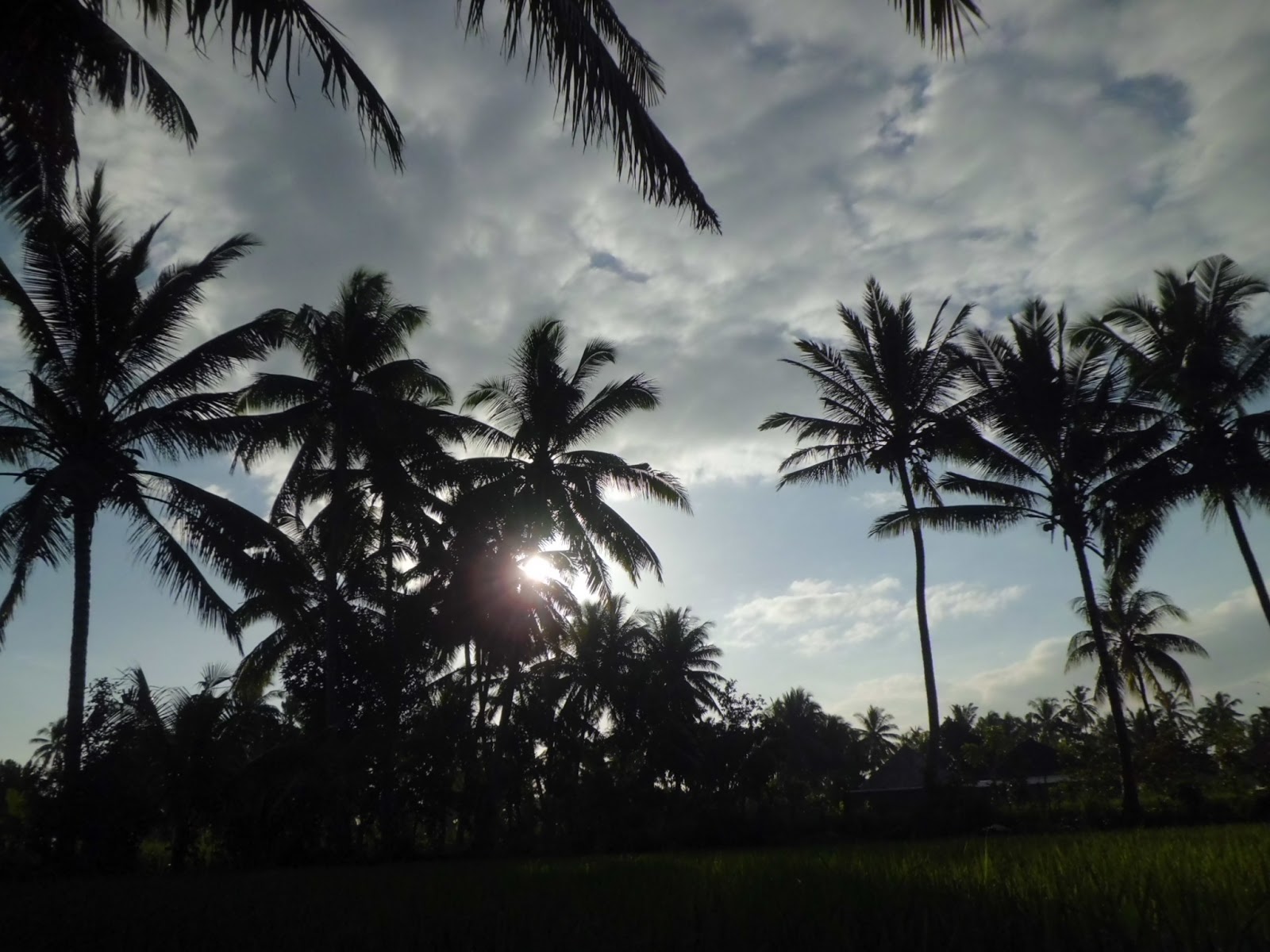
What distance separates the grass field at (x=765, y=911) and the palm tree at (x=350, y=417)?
1182cm

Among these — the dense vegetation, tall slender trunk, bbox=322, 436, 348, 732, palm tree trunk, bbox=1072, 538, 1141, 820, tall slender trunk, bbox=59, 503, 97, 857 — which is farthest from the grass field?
palm tree trunk, bbox=1072, 538, 1141, 820

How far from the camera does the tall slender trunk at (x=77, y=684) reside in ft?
39.7

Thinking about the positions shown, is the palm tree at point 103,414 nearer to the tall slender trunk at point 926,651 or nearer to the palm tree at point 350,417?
the palm tree at point 350,417

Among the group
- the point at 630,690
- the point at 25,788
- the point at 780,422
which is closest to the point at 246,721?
the point at 25,788

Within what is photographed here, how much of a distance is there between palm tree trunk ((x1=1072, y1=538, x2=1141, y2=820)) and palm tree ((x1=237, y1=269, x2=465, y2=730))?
1430 cm

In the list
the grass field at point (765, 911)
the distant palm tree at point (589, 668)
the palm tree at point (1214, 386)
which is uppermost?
the palm tree at point (1214, 386)

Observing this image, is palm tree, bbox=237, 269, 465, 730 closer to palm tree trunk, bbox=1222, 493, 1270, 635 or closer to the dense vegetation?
the dense vegetation

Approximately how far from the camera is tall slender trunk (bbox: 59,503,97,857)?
12094 millimetres

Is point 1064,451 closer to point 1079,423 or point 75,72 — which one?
point 1079,423

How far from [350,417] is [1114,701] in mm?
17386

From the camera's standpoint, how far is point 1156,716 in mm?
34719

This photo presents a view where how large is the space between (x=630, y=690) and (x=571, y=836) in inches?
247

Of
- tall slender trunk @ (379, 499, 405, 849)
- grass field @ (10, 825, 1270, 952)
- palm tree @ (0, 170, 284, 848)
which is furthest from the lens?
tall slender trunk @ (379, 499, 405, 849)

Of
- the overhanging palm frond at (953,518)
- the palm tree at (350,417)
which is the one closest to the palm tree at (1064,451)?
the overhanging palm frond at (953,518)
